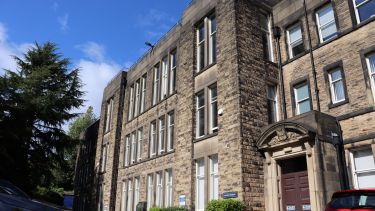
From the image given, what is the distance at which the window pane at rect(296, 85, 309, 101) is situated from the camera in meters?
15.9

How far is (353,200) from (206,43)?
11.6 metres

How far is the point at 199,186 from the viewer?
16.1 m

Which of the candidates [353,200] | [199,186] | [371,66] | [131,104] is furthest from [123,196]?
[353,200]

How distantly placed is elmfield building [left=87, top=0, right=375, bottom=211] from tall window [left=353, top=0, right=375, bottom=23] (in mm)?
40

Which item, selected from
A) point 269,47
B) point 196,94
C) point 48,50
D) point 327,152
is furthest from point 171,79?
point 48,50

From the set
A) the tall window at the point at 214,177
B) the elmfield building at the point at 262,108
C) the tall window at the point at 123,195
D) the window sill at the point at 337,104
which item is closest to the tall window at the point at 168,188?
the elmfield building at the point at 262,108

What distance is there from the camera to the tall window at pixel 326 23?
15.5 metres

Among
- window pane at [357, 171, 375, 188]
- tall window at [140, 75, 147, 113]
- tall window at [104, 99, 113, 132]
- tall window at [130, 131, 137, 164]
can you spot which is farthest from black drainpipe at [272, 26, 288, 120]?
tall window at [104, 99, 113, 132]

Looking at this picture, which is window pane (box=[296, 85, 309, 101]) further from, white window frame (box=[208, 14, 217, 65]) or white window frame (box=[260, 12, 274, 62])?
white window frame (box=[208, 14, 217, 65])

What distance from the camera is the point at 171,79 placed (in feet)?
71.2

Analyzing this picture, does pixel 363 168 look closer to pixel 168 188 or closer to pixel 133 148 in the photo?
pixel 168 188

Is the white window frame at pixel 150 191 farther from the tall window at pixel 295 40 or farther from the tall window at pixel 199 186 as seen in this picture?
the tall window at pixel 295 40

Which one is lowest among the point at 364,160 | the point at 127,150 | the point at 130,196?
the point at 130,196

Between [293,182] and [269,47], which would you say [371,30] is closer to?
[269,47]
